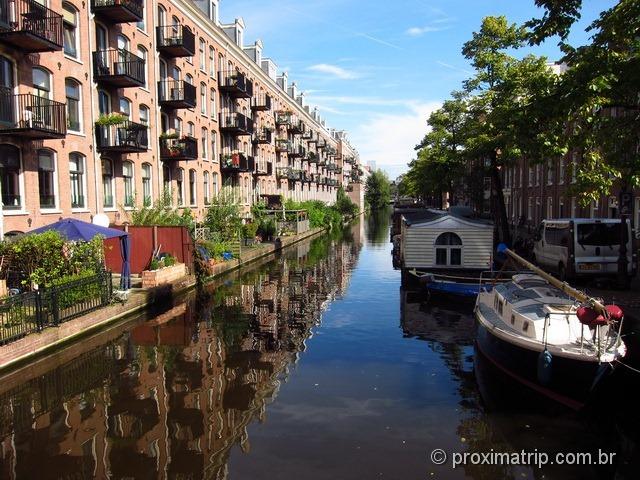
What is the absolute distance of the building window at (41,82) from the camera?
17906 millimetres

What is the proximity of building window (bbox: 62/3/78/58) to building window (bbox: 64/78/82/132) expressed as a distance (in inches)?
42.5

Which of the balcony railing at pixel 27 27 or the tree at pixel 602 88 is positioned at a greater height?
the balcony railing at pixel 27 27

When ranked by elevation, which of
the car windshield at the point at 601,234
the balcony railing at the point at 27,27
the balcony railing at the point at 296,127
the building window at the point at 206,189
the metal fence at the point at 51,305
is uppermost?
the balcony railing at the point at 296,127

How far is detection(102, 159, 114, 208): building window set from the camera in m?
22.3

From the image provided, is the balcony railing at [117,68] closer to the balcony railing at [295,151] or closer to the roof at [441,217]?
the roof at [441,217]

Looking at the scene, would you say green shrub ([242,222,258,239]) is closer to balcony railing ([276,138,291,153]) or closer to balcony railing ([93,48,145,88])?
balcony railing ([93,48,145,88])

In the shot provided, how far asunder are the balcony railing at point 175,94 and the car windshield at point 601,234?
19.9m

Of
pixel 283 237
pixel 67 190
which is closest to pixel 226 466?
pixel 67 190

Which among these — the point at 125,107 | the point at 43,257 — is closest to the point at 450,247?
the point at 43,257

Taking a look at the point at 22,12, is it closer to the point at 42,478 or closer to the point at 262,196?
the point at 42,478

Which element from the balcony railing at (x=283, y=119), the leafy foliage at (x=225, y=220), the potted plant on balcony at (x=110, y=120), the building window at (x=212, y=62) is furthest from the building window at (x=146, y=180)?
the balcony railing at (x=283, y=119)

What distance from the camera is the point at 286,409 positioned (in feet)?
28.9

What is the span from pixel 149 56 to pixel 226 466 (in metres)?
23.8

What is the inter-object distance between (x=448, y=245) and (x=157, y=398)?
42.9 ft
